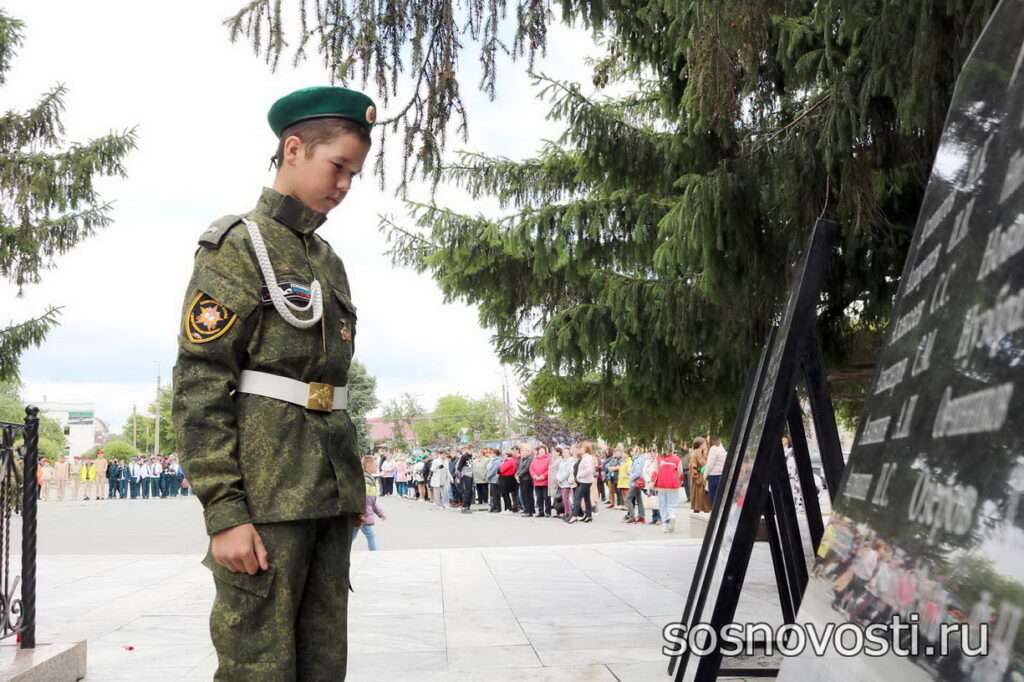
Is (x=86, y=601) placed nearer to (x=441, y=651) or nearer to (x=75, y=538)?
(x=441, y=651)

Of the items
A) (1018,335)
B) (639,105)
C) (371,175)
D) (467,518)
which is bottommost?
(467,518)

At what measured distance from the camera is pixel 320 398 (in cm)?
252

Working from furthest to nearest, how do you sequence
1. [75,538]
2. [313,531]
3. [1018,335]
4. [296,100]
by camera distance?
[75,538] → [296,100] → [313,531] → [1018,335]

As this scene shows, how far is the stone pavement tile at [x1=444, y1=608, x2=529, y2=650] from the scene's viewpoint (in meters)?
6.10

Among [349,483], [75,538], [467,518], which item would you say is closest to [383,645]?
[349,483]

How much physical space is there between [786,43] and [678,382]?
10.2ft

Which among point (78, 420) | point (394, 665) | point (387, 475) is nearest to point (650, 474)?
point (394, 665)

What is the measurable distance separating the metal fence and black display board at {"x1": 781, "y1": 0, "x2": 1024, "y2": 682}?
14.5ft

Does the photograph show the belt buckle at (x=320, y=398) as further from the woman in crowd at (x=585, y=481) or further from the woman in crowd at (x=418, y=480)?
the woman in crowd at (x=418, y=480)

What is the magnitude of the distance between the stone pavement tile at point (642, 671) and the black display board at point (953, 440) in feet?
11.0

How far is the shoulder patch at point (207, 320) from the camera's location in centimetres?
237

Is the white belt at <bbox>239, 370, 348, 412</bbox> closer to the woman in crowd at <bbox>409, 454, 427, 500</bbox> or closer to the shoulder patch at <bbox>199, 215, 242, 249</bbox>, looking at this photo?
the shoulder patch at <bbox>199, 215, 242, 249</bbox>

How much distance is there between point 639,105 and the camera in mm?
8859

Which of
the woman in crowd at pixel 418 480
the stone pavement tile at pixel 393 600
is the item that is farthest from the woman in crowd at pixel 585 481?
the woman in crowd at pixel 418 480
